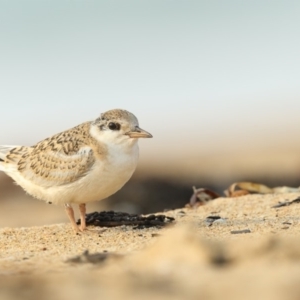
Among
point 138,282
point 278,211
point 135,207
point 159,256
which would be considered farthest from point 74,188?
point 135,207

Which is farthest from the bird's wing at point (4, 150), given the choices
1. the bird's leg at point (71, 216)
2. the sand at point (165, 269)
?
the sand at point (165, 269)

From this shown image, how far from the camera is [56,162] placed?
22.3ft

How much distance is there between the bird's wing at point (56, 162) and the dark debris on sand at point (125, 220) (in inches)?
20.4

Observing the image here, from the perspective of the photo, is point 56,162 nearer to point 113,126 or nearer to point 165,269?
point 113,126

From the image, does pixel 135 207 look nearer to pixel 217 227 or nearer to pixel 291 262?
pixel 217 227

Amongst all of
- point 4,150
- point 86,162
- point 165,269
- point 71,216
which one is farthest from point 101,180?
point 165,269

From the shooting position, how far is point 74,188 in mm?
6469

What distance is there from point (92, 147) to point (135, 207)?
6.76 metres

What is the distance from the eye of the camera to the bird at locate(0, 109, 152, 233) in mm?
6414

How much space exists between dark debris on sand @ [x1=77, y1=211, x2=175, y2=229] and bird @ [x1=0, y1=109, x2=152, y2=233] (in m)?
0.19

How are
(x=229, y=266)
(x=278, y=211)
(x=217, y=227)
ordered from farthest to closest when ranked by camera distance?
(x=278, y=211) → (x=217, y=227) → (x=229, y=266)

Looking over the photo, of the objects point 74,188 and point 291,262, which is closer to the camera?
point 291,262

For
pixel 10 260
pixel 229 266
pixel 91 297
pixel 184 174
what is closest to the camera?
pixel 91 297

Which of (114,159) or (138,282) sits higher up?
(114,159)
